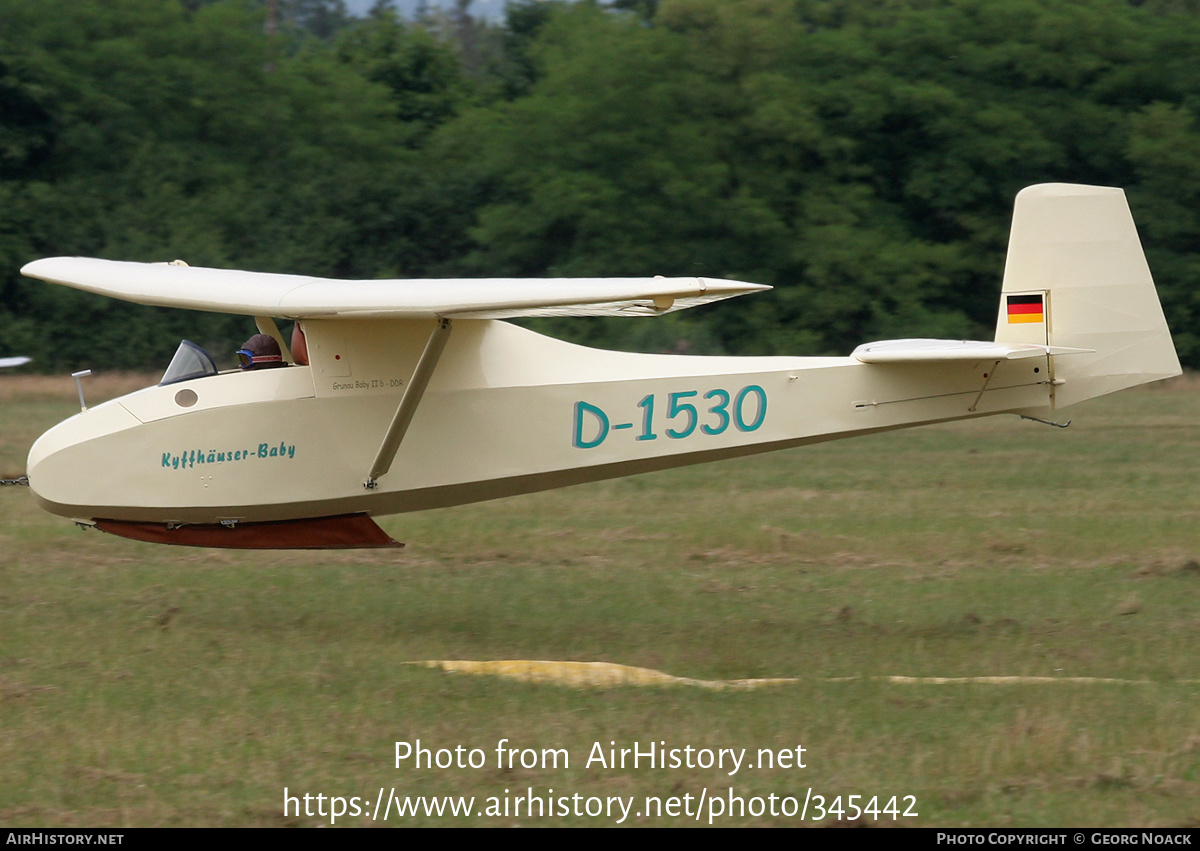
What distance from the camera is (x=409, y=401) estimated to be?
32.7 feet

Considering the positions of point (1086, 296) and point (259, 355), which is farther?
point (259, 355)

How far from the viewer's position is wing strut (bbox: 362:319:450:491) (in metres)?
9.70

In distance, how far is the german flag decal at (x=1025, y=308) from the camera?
10531 millimetres

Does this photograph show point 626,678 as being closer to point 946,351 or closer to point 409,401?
point 409,401

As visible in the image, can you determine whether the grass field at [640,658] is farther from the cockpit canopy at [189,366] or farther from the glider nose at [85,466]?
the cockpit canopy at [189,366]

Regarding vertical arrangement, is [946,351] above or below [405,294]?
below

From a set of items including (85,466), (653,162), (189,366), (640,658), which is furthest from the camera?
(653,162)

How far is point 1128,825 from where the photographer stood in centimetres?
653

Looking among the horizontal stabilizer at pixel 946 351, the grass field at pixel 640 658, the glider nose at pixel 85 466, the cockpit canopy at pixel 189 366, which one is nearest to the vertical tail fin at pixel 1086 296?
the horizontal stabilizer at pixel 946 351

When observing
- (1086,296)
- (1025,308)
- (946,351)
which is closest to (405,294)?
(946,351)

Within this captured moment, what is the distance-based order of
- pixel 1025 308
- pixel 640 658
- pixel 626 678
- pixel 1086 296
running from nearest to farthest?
pixel 626 678 < pixel 640 658 < pixel 1086 296 < pixel 1025 308

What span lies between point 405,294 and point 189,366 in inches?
98.7

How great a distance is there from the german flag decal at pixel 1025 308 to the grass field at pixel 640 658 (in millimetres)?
2478

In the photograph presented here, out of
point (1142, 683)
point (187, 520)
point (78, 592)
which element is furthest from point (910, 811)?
point (78, 592)
